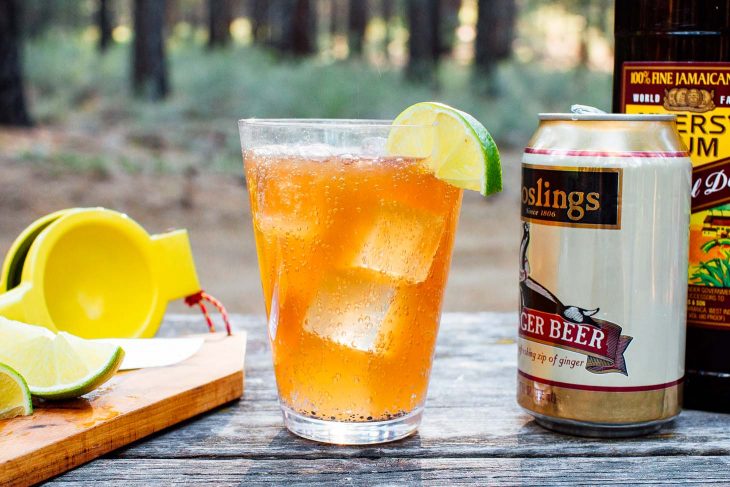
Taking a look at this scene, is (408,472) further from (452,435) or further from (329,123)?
(329,123)

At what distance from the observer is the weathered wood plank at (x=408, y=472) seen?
3.51 feet

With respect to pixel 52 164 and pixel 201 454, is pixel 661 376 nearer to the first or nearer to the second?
pixel 201 454

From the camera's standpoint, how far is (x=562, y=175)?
3.79 feet

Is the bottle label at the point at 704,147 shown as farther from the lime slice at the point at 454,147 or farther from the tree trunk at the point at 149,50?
the tree trunk at the point at 149,50

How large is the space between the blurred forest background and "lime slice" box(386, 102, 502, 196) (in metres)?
4.79

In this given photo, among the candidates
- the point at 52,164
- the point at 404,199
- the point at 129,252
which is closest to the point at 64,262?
the point at 129,252

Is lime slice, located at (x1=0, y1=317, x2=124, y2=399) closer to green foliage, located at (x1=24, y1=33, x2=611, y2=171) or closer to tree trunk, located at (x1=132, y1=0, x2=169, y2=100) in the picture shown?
green foliage, located at (x1=24, y1=33, x2=611, y2=171)

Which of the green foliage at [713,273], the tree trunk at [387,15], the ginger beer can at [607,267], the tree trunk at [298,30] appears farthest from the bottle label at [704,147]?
the tree trunk at [387,15]

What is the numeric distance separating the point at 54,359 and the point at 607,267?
0.75 m

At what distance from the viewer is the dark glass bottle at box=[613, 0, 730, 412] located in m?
1.29

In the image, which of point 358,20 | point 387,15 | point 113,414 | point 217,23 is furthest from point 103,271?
point 387,15

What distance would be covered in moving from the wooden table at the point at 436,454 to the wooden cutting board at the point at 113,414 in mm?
18

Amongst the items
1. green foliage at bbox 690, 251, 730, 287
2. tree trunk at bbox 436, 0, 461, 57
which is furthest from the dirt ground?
tree trunk at bbox 436, 0, 461, 57

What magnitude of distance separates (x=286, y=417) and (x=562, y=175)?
1.59ft
